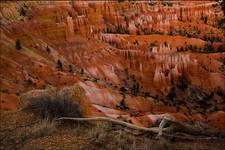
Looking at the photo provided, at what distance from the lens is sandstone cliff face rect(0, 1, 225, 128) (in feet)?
212

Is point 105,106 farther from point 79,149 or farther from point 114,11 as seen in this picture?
point 79,149

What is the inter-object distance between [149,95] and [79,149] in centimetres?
6609

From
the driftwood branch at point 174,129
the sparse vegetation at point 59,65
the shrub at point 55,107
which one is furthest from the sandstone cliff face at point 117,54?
the driftwood branch at point 174,129

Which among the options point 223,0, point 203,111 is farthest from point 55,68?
point 223,0

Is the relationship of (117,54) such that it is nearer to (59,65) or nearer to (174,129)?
(59,65)

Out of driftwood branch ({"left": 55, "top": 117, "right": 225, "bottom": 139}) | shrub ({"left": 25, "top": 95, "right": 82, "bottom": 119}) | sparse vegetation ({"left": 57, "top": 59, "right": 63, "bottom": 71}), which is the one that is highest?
shrub ({"left": 25, "top": 95, "right": 82, "bottom": 119})

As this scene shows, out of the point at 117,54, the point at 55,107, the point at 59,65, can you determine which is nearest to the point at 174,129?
the point at 55,107

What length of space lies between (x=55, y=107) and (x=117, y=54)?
74.1 meters

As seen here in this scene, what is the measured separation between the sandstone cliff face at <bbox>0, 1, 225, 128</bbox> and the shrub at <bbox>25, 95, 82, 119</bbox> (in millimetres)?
44581

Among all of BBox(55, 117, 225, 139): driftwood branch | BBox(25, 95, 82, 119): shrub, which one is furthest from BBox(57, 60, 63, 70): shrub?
BBox(55, 117, 225, 139): driftwood branch

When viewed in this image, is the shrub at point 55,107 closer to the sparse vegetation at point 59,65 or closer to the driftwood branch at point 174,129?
the driftwood branch at point 174,129

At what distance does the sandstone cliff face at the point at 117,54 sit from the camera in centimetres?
6450

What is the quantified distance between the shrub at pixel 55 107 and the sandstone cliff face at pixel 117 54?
146ft

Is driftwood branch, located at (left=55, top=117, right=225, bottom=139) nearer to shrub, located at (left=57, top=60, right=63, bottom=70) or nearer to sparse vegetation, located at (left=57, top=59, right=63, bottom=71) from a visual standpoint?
sparse vegetation, located at (left=57, top=59, right=63, bottom=71)
